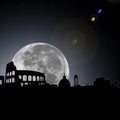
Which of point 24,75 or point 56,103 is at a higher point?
point 24,75

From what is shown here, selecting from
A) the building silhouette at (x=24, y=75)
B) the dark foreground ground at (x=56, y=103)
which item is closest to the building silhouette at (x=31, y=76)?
the building silhouette at (x=24, y=75)

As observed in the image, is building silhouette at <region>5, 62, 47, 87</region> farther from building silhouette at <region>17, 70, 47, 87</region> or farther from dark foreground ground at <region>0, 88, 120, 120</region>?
dark foreground ground at <region>0, 88, 120, 120</region>

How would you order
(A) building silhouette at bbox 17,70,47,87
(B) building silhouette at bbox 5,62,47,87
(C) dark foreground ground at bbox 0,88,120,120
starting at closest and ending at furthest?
(C) dark foreground ground at bbox 0,88,120,120 < (B) building silhouette at bbox 5,62,47,87 < (A) building silhouette at bbox 17,70,47,87

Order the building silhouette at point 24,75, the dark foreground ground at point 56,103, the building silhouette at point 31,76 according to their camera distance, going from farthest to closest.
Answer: the building silhouette at point 31,76
the building silhouette at point 24,75
the dark foreground ground at point 56,103

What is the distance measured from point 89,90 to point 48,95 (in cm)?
647

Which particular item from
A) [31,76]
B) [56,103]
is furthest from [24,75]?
[56,103]

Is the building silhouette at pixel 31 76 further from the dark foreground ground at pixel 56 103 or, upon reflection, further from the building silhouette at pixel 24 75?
the dark foreground ground at pixel 56 103

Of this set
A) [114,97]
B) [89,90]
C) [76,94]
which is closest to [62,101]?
[76,94]

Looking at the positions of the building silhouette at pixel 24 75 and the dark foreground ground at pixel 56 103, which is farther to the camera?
the building silhouette at pixel 24 75

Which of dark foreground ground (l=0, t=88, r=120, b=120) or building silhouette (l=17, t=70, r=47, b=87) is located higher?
building silhouette (l=17, t=70, r=47, b=87)

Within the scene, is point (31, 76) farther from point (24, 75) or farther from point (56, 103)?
point (56, 103)

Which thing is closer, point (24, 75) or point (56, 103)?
point (56, 103)

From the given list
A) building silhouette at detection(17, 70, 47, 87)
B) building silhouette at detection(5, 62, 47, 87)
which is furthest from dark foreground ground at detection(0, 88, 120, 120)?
building silhouette at detection(17, 70, 47, 87)

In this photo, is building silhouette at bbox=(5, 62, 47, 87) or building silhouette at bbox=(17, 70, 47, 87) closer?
building silhouette at bbox=(5, 62, 47, 87)
